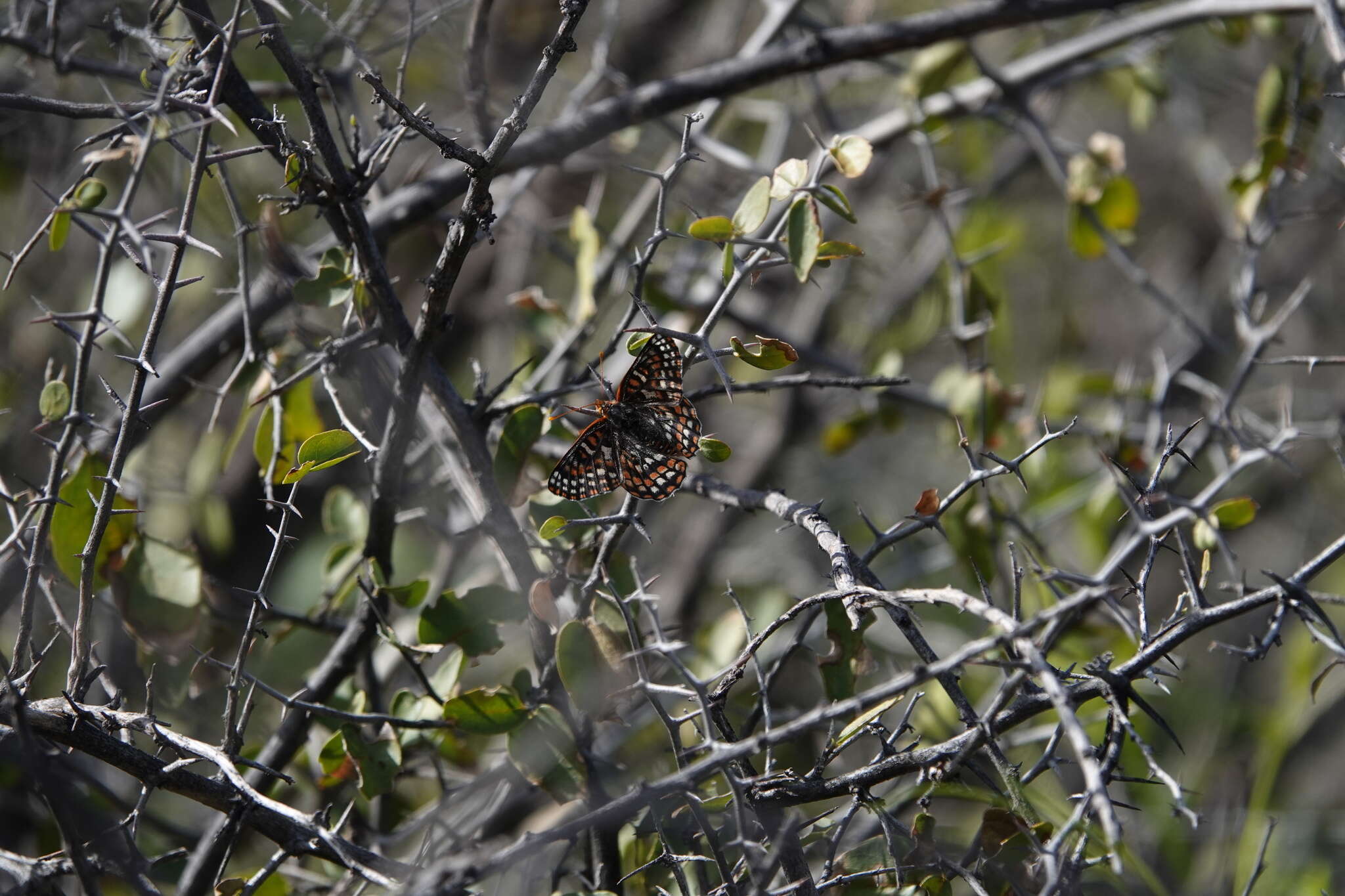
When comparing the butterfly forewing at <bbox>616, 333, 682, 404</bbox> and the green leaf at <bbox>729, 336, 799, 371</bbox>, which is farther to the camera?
the butterfly forewing at <bbox>616, 333, 682, 404</bbox>

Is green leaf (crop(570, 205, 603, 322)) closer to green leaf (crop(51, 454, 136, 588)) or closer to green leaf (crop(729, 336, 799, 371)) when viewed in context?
green leaf (crop(729, 336, 799, 371))

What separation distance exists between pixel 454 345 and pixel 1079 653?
2875mm

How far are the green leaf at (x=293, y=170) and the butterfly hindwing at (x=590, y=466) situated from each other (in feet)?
1.80

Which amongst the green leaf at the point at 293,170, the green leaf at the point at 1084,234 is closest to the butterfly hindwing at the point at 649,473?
the green leaf at the point at 293,170

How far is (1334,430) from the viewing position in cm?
197

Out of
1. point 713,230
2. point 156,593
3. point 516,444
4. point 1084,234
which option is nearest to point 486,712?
point 516,444

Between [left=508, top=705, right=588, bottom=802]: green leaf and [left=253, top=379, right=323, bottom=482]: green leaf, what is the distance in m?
0.60

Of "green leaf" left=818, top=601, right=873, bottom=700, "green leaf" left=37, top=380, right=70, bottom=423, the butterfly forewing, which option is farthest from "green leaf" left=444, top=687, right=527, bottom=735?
"green leaf" left=37, top=380, right=70, bottom=423

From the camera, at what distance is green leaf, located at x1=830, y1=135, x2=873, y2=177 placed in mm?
1196

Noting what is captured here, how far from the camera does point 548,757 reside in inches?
51.8

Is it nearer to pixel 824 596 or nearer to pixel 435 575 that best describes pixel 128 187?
pixel 824 596

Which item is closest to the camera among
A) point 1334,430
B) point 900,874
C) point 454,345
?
point 900,874

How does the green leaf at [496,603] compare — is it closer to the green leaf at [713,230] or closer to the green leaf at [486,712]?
the green leaf at [486,712]

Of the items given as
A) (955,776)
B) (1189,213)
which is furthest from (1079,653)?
(1189,213)
